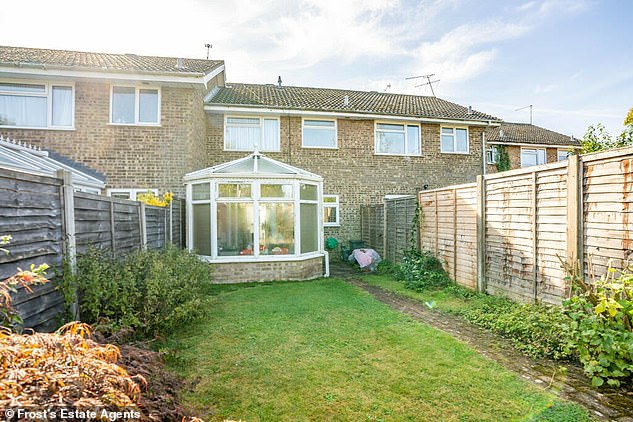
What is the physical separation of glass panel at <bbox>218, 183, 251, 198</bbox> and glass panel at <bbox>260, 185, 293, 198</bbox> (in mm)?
395

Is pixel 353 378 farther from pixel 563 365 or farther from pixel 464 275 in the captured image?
pixel 464 275

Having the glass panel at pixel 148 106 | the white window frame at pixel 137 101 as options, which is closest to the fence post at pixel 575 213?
the white window frame at pixel 137 101

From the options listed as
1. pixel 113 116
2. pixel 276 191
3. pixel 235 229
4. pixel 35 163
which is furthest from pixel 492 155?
pixel 35 163

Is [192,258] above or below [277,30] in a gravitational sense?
below

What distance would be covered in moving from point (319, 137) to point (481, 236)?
819 cm

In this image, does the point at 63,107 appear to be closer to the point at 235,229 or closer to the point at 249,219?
the point at 235,229

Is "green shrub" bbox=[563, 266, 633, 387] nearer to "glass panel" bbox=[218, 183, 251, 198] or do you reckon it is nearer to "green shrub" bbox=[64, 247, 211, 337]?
"green shrub" bbox=[64, 247, 211, 337]

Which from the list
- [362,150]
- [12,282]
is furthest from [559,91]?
[12,282]

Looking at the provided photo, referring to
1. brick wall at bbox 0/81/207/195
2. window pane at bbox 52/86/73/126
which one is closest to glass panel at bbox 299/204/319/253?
brick wall at bbox 0/81/207/195

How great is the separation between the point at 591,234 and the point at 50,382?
5.64 m

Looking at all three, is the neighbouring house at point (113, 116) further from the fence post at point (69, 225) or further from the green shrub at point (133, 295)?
the fence post at point (69, 225)

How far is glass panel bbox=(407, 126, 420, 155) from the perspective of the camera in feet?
47.7

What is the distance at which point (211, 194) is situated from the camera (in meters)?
9.09

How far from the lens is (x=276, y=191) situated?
938cm
